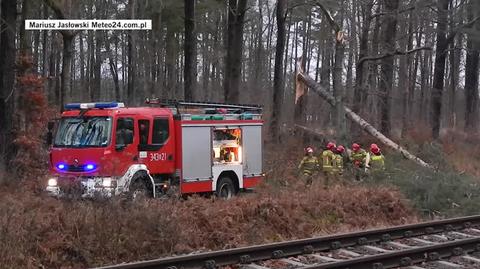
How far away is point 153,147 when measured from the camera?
15.8 meters

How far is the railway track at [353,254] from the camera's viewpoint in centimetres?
931

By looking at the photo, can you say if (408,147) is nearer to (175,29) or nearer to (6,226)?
(175,29)

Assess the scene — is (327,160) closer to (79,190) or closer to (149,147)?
(149,147)

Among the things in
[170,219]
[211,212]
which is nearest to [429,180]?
[211,212]

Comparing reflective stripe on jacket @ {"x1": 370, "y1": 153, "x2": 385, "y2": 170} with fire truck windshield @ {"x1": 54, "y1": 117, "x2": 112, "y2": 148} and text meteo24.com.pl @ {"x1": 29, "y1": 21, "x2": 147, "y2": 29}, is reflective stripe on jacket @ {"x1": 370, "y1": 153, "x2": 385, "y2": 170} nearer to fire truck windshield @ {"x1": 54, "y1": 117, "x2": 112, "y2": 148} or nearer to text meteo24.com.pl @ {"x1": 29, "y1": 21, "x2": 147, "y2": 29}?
fire truck windshield @ {"x1": 54, "y1": 117, "x2": 112, "y2": 148}

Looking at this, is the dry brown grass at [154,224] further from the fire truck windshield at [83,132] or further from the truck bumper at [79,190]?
the fire truck windshield at [83,132]

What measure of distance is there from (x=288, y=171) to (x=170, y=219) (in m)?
9.95

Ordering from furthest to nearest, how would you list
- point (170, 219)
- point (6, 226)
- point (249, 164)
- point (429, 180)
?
point (249, 164) → point (429, 180) → point (170, 219) → point (6, 226)

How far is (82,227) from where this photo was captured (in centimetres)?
1035

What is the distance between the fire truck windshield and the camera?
15.0 metres

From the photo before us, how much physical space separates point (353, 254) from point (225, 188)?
25.4 ft

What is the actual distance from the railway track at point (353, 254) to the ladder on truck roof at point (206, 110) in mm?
6438

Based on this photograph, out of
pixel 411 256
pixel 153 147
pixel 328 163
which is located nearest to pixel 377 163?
pixel 328 163

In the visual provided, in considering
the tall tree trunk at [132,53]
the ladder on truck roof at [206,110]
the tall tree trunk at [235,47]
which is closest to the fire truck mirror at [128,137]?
the ladder on truck roof at [206,110]
